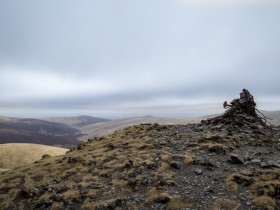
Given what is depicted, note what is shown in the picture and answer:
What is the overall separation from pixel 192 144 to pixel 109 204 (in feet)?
36.3

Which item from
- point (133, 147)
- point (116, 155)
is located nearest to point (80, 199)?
point (116, 155)

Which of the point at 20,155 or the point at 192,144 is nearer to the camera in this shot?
the point at 192,144

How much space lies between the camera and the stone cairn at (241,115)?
3269 cm

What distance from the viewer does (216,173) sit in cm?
2228

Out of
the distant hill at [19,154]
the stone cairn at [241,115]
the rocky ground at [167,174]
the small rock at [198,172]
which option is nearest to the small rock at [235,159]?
the rocky ground at [167,174]

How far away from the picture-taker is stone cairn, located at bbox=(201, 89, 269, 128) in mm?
32688

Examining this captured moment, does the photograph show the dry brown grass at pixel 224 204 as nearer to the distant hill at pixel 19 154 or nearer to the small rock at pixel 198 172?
the small rock at pixel 198 172

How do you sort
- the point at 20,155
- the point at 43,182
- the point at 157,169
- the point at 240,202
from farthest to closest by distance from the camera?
1. the point at 20,155
2. the point at 43,182
3. the point at 157,169
4. the point at 240,202

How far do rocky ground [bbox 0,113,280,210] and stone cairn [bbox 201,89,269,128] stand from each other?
0.14 metres

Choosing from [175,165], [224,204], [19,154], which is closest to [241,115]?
[175,165]

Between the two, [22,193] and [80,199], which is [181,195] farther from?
[22,193]

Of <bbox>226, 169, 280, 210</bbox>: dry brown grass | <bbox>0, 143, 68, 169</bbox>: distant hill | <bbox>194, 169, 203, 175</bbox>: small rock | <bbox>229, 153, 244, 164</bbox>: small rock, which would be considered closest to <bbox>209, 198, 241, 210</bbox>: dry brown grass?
<bbox>226, 169, 280, 210</bbox>: dry brown grass

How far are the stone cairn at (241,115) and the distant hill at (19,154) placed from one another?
64.4 metres

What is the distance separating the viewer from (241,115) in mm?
33500
